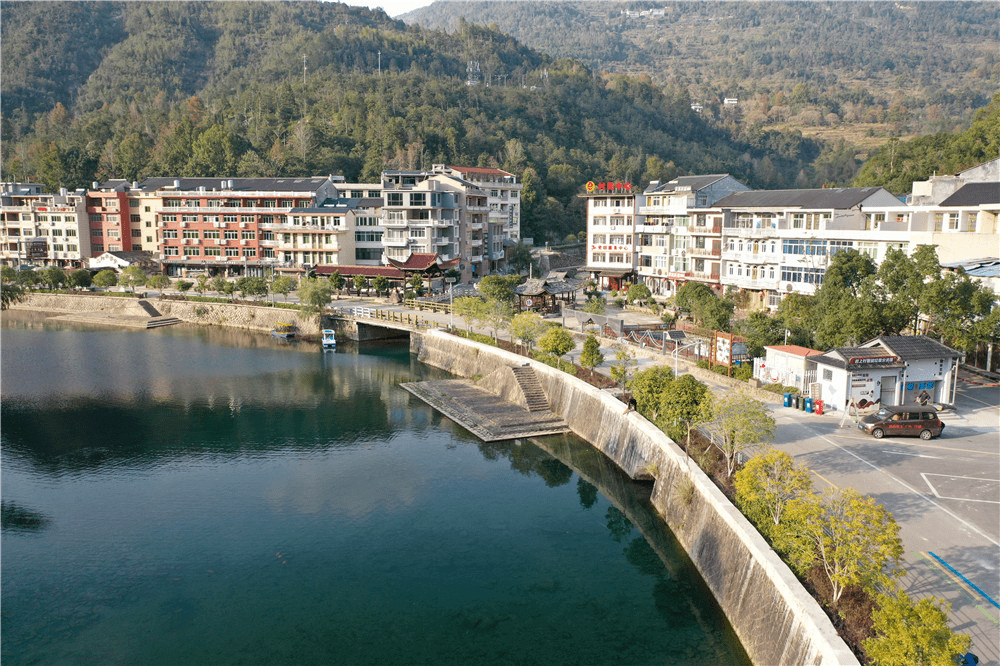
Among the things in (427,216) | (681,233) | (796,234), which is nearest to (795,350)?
(796,234)

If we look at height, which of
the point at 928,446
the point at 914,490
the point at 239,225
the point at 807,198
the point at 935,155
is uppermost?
the point at 935,155

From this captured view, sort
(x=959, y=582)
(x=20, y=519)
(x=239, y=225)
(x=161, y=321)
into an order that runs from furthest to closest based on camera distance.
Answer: (x=239, y=225) < (x=161, y=321) < (x=20, y=519) < (x=959, y=582)

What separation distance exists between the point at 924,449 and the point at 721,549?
31.1 ft

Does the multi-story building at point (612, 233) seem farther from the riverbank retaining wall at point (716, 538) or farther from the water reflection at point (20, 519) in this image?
the water reflection at point (20, 519)

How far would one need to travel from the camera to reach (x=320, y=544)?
22.3m

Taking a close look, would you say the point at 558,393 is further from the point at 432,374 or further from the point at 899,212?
the point at 899,212

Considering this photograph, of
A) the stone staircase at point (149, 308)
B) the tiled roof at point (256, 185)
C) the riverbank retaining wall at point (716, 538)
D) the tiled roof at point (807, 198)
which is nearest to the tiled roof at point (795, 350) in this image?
the riverbank retaining wall at point (716, 538)

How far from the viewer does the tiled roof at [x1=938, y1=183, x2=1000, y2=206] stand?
120 ft

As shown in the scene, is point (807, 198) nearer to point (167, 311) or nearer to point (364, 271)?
point (364, 271)

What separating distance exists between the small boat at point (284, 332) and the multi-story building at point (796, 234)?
108ft

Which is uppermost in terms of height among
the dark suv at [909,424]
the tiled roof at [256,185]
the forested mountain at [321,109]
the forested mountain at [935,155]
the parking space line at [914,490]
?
the forested mountain at [321,109]

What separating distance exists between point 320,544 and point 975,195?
3626 centimetres

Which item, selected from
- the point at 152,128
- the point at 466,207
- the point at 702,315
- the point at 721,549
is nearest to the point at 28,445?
the point at 721,549

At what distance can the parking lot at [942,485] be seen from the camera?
15.0 meters
